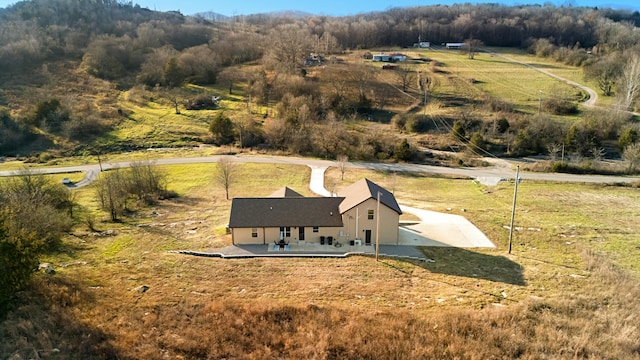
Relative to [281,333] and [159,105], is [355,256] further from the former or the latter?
[159,105]

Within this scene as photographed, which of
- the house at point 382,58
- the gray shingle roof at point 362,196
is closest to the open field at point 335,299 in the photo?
the gray shingle roof at point 362,196

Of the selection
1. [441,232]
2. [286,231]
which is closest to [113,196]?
[286,231]

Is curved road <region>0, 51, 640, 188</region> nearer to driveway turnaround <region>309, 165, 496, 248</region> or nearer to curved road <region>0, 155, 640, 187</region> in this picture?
curved road <region>0, 155, 640, 187</region>

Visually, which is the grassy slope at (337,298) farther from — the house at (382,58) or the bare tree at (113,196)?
the house at (382,58)

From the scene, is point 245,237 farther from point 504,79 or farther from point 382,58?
point 382,58

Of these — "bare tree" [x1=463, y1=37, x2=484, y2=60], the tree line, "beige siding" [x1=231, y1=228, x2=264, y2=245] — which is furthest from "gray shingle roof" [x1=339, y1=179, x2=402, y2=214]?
"bare tree" [x1=463, y1=37, x2=484, y2=60]
